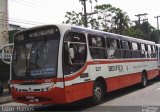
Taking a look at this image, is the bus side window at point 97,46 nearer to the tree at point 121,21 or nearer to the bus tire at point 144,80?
the bus tire at point 144,80

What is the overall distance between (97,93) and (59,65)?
2768 millimetres

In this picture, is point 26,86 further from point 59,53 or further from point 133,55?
point 133,55

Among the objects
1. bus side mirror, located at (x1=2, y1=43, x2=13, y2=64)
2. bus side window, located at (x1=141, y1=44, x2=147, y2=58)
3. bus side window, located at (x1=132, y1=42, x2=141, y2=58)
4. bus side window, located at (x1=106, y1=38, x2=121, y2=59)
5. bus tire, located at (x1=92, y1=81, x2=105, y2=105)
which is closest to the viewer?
bus tire, located at (x1=92, y1=81, x2=105, y2=105)

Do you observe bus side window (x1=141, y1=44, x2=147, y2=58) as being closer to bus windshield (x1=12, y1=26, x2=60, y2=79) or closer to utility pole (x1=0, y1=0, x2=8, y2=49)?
bus windshield (x1=12, y1=26, x2=60, y2=79)

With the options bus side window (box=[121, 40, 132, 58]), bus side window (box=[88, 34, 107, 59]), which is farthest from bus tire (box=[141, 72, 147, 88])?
bus side window (box=[88, 34, 107, 59])

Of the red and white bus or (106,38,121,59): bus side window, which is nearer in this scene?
the red and white bus

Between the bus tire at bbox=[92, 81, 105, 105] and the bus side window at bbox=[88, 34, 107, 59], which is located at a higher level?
A: the bus side window at bbox=[88, 34, 107, 59]

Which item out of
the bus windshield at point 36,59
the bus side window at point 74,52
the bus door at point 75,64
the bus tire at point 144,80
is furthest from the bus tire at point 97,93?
the bus tire at point 144,80

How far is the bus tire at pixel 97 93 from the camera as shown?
1222 centimetres

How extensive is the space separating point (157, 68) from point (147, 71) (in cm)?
303

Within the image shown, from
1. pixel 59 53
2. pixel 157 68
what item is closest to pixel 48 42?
pixel 59 53

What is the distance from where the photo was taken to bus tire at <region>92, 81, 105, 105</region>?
12217 millimetres

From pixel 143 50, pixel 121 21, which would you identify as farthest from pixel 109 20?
pixel 143 50

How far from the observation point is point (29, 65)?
10898 mm
